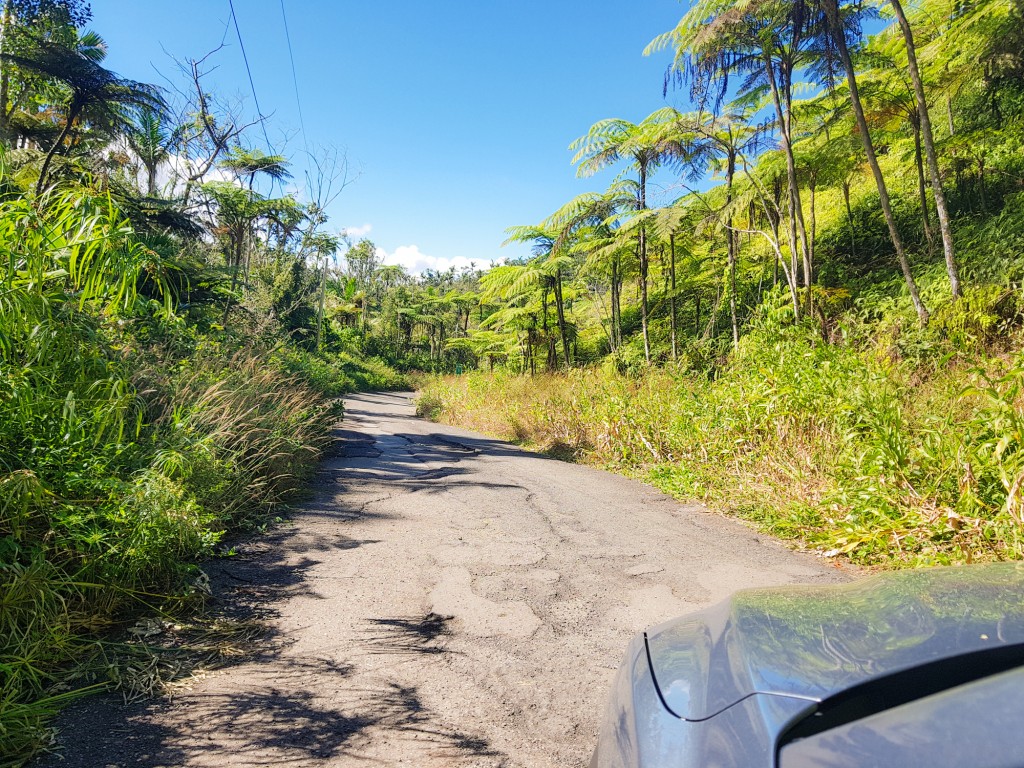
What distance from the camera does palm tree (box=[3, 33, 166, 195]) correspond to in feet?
28.4

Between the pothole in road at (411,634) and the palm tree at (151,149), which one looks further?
the palm tree at (151,149)

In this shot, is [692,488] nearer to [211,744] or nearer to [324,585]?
[324,585]

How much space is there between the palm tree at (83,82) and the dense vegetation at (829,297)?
877cm

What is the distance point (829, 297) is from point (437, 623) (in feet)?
35.2

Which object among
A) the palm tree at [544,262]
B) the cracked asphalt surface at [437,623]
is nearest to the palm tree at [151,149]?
the palm tree at [544,262]

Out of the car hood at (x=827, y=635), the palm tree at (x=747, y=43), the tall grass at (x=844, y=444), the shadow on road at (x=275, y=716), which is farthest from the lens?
the palm tree at (x=747, y=43)

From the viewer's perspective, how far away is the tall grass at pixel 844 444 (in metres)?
3.91

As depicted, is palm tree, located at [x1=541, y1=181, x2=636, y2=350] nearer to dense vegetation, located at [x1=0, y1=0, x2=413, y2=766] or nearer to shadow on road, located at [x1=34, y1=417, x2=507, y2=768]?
dense vegetation, located at [x1=0, y1=0, x2=413, y2=766]

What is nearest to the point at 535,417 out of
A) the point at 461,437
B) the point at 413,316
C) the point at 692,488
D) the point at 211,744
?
the point at 461,437

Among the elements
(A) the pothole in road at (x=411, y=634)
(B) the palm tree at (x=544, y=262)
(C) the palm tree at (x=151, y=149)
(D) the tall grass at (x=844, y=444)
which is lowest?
(A) the pothole in road at (x=411, y=634)

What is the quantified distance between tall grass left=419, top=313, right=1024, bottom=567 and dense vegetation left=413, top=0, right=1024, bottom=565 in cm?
2

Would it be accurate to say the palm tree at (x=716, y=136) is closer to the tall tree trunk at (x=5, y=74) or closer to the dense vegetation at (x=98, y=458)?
the dense vegetation at (x=98, y=458)

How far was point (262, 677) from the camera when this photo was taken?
269 centimetres

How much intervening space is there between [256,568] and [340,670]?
1757 mm
